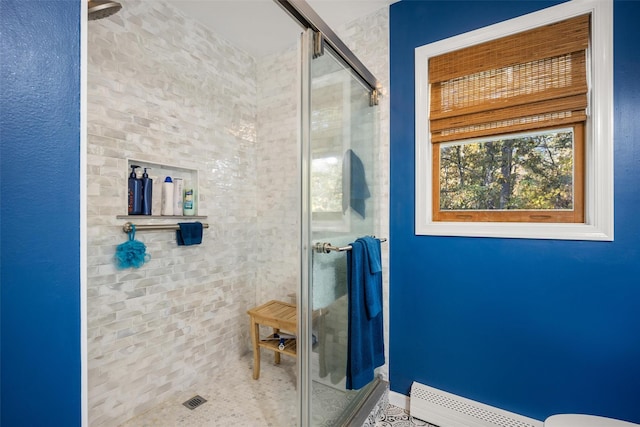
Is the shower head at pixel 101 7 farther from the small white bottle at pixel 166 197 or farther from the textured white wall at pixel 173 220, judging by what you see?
the small white bottle at pixel 166 197

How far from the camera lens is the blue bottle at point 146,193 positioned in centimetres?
171

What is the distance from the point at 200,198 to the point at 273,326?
42.8 inches

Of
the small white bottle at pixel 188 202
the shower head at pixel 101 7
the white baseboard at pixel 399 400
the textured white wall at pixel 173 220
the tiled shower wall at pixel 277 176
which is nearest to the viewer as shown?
the shower head at pixel 101 7

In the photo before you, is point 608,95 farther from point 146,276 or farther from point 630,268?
point 146,276

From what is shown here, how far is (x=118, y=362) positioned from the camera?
1.60m

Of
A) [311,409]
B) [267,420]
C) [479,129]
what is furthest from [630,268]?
[267,420]

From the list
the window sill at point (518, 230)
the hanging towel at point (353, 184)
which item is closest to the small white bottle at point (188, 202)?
the hanging towel at point (353, 184)

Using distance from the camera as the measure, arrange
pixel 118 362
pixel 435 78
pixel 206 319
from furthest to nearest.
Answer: pixel 206 319, pixel 435 78, pixel 118 362

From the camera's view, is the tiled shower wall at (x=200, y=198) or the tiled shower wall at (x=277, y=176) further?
the tiled shower wall at (x=277, y=176)

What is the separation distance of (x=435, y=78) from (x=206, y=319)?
2316 millimetres

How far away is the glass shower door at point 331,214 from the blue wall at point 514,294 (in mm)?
348

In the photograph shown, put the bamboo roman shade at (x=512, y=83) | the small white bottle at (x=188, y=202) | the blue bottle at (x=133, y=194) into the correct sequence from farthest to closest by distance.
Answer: the small white bottle at (x=188, y=202) < the blue bottle at (x=133, y=194) < the bamboo roman shade at (x=512, y=83)

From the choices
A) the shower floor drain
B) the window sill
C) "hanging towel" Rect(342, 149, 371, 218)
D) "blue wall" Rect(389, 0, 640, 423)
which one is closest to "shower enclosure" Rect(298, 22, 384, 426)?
"hanging towel" Rect(342, 149, 371, 218)

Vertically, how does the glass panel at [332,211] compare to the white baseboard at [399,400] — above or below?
above
